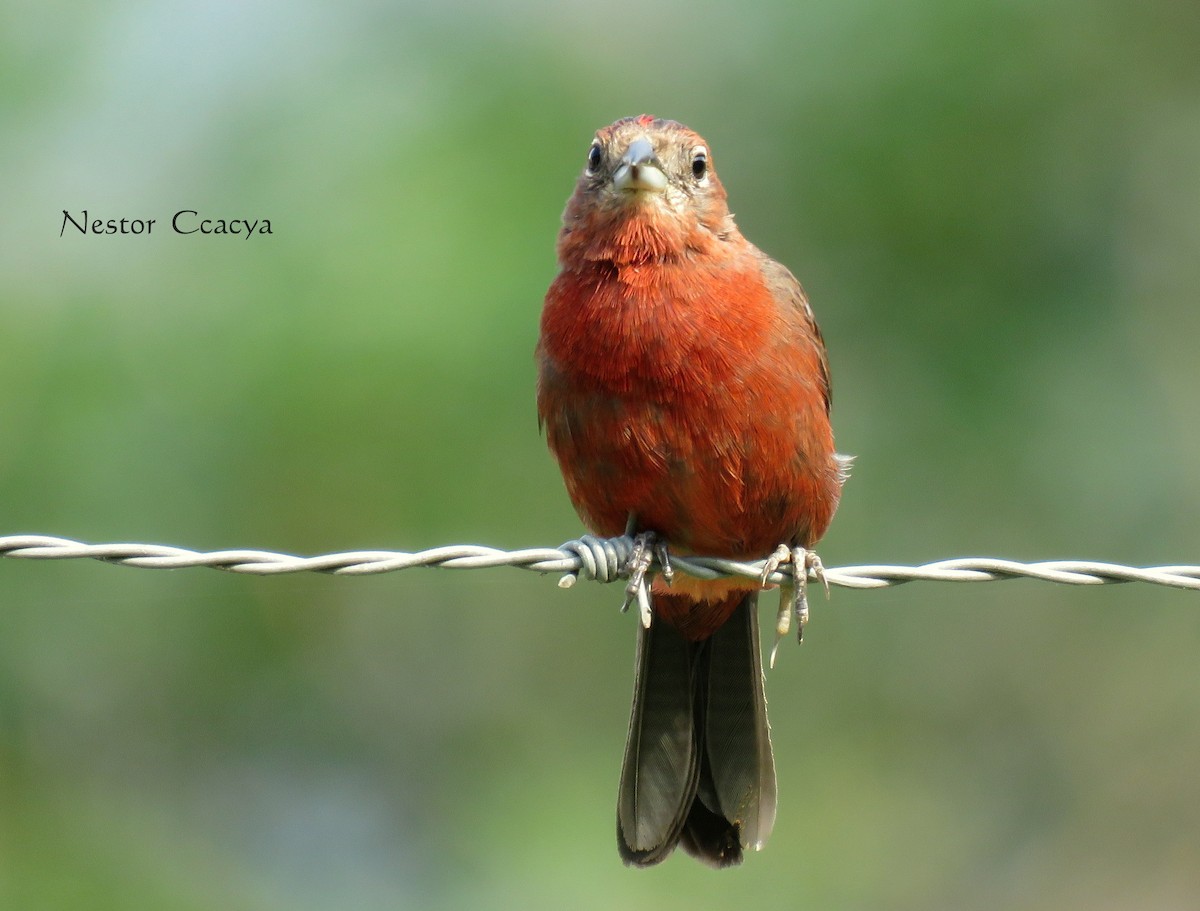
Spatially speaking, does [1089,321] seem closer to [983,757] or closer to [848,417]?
[848,417]

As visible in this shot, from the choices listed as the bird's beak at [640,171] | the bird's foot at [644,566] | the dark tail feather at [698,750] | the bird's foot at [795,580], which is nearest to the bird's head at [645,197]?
the bird's beak at [640,171]

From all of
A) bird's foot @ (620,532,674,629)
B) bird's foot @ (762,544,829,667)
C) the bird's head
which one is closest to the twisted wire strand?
bird's foot @ (620,532,674,629)

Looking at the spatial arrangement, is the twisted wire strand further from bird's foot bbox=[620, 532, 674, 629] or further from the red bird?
the red bird

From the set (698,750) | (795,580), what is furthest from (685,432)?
(698,750)

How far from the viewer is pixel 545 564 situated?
3.90m

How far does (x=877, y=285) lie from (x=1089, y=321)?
143cm

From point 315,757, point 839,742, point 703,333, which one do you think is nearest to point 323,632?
point 315,757

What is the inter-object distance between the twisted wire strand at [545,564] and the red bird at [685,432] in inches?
17.6

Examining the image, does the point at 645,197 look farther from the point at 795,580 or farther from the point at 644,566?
the point at 795,580

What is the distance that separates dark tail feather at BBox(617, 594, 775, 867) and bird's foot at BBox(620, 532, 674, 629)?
0.62 meters

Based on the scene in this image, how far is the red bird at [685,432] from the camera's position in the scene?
476 cm

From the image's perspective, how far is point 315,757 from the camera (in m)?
9.86

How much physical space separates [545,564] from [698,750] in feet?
5.61

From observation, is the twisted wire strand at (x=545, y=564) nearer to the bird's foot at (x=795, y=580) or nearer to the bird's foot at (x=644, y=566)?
the bird's foot at (x=644, y=566)
